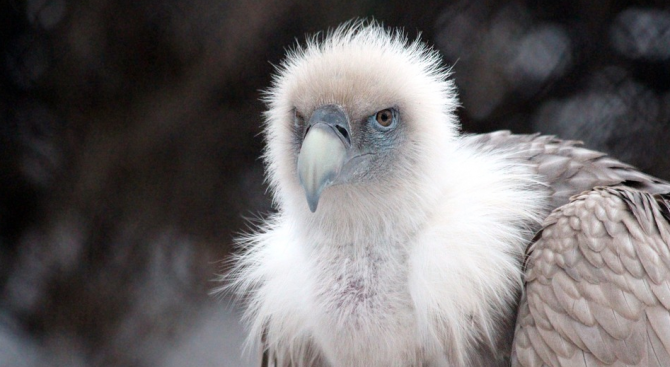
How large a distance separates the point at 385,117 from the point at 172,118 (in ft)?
4.03

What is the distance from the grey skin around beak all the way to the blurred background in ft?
3.68

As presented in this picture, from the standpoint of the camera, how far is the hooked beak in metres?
1.53

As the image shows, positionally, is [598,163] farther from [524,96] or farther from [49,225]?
[49,225]

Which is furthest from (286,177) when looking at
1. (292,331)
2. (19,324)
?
(19,324)

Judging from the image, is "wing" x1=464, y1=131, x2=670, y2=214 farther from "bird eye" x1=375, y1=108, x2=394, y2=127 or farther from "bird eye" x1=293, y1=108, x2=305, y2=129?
"bird eye" x1=293, y1=108, x2=305, y2=129

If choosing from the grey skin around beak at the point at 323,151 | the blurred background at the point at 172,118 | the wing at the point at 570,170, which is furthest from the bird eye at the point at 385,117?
the blurred background at the point at 172,118

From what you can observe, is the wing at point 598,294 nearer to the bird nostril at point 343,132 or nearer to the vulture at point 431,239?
the vulture at point 431,239

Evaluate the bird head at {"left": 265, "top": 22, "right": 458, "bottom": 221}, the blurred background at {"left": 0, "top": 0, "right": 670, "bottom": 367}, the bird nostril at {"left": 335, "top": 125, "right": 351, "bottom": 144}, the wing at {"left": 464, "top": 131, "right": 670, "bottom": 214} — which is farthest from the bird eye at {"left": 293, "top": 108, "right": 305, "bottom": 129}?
the blurred background at {"left": 0, "top": 0, "right": 670, "bottom": 367}

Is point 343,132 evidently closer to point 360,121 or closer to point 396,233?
point 360,121

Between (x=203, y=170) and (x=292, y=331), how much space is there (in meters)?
1.09

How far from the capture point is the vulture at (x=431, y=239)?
1.56 meters

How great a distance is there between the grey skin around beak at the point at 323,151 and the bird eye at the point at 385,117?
0.10 m

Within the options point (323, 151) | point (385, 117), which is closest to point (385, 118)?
point (385, 117)

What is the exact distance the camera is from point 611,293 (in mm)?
1560
